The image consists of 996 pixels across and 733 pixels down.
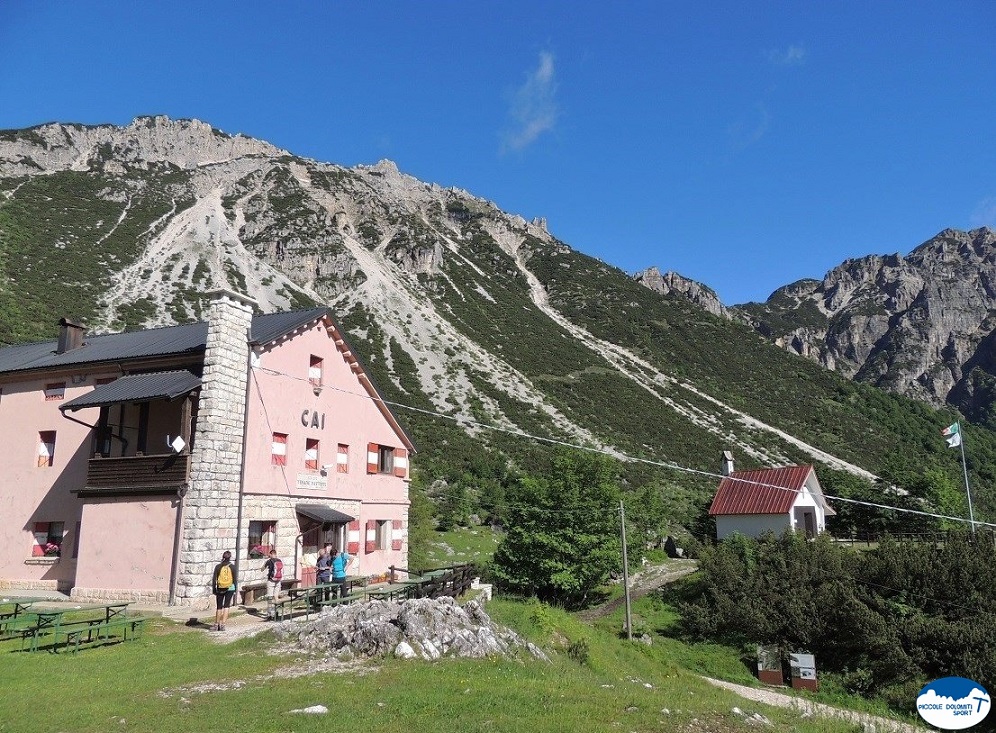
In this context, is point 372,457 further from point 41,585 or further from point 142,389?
point 41,585

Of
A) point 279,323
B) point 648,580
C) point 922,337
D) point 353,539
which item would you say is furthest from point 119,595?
point 922,337

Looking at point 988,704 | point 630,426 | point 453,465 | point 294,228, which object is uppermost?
point 294,228

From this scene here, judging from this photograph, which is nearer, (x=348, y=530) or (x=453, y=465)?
(x=348, y=530)

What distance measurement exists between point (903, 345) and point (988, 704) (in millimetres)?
188994

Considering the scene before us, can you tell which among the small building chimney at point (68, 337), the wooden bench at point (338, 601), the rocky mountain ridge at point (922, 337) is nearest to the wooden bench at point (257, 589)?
the wooden bench at point (338, 601)

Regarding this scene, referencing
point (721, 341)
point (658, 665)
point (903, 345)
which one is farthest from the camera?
point (903, 345)

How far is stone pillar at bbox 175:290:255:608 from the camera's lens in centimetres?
1641

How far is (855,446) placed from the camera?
79.8m

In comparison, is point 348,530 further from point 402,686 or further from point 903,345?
point 903,345

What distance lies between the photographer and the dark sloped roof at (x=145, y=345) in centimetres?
1989

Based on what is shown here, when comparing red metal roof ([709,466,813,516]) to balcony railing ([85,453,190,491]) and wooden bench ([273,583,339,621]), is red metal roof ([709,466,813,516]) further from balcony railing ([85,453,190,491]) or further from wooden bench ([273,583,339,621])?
balcony railing ([85,453,190,491])

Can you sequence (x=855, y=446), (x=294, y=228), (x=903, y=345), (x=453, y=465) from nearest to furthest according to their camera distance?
1. (x=453, y=465)
2. (x=855, y=446)
3. (x=294, y=228)
4. (x=903, y=345)

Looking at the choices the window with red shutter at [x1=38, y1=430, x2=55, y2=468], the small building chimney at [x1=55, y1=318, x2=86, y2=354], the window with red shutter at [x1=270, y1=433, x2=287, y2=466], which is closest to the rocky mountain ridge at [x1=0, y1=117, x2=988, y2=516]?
the small building chimney at [x1=55, y1=318, x2=86, y2=354]

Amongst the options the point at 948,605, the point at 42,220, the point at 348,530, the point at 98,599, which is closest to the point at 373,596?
the point at 348,530
